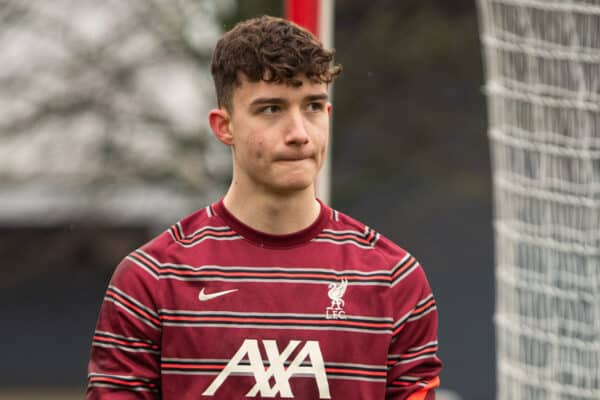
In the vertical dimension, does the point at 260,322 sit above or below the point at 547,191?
below

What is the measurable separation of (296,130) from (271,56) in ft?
0.53

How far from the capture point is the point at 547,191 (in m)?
4.38

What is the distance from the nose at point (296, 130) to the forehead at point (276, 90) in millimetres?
37

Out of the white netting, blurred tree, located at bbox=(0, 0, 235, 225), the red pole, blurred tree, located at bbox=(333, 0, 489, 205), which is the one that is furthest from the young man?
blurred tree, located at bbox=(333, 0, 489, 205)

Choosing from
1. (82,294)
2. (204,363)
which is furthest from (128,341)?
(82,294)

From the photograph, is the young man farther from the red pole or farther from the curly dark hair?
the red pole

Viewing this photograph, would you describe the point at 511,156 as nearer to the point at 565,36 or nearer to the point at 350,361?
the point at 565,36

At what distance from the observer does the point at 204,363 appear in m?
2.28

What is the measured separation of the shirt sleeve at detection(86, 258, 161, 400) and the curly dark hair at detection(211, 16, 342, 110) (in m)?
0.44

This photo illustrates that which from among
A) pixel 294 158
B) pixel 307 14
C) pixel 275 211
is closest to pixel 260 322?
pixel 275 211

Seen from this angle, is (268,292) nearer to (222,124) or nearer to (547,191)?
(222,124)

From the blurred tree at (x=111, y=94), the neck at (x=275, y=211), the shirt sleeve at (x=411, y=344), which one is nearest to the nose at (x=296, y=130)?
the neck at (x=275, y=211)

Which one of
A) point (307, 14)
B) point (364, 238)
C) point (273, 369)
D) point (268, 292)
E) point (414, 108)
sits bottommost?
point (273, 369)

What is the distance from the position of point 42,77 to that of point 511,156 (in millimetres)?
4983
